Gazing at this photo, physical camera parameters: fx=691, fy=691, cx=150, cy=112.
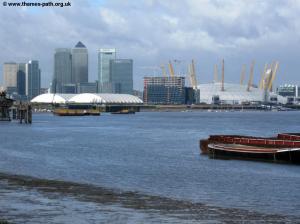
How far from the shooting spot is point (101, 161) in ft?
187

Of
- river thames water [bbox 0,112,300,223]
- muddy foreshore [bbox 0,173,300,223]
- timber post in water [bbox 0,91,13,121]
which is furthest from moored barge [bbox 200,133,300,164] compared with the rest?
timber post in water [bbox 0,91,13,121]

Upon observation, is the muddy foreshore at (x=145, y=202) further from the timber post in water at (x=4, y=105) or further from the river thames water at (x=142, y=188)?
the timber post in water at (x=4, y=105)

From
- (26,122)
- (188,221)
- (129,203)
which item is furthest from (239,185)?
(26,122)

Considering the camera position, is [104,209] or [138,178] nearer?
[104,209]

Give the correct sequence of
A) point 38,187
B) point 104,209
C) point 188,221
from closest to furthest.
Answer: point 188,221
point 104,209
point 38,187

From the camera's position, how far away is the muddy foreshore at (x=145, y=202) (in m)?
27.7

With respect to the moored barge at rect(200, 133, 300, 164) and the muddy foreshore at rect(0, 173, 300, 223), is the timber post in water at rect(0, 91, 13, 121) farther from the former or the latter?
the muddy foreshore at rect(0, 173, 300, 223)

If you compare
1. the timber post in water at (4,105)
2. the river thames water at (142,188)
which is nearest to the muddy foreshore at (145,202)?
the river thames water at (142,188)

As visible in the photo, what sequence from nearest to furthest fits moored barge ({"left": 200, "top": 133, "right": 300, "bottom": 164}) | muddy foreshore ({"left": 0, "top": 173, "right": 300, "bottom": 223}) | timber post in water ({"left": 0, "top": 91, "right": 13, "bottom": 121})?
muddy foreshore ({"left": 0, "top": 173, "right": 300, "bottom": 223}) → moored barge ({"left": 200, "top": 133, "right": 300, "bottom": 164}) → timber post in water ({"left": 0, "top": 91, "right": 13, "bottom": 121})

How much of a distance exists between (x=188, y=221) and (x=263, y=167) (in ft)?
87.1

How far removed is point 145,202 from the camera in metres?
31.6

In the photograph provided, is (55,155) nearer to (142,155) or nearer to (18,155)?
(18,155)

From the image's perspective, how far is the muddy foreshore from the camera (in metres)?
27.7

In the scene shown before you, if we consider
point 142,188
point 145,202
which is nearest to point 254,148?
point 142,188
